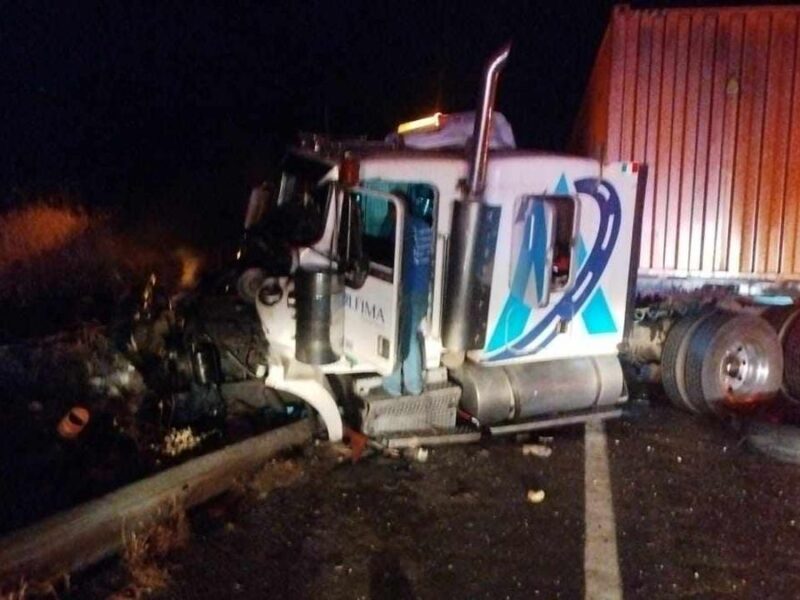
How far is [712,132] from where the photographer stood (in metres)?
8.78

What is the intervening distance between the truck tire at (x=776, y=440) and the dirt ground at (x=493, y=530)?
0.32 ft

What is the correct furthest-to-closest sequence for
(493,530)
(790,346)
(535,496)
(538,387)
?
(790,346) < (538,387) < (535,496) < (493,530)

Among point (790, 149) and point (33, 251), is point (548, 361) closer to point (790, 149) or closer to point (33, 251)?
point (790, 149)

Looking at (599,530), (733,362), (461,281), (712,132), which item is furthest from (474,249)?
(712,132)

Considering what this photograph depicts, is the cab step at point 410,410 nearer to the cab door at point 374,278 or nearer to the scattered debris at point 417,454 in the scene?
the scattered debris at point 417,454

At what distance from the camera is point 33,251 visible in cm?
1138

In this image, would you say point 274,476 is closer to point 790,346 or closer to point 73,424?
point 73,424

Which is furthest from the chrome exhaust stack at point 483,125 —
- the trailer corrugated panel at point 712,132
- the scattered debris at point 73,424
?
the scattered debris at point 73,424

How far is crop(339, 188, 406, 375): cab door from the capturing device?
6.47 meters

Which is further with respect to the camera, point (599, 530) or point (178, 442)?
point (178, 442)

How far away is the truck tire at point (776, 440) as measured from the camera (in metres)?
6.93

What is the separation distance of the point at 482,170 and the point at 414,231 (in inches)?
24.3

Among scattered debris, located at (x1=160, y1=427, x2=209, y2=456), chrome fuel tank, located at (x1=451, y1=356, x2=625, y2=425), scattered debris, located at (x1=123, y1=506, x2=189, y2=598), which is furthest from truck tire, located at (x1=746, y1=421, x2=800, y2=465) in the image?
scattered debris, located at (x1=123, y1=506, x2=189, y2=598)

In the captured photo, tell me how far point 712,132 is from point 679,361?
2183 millimetres
